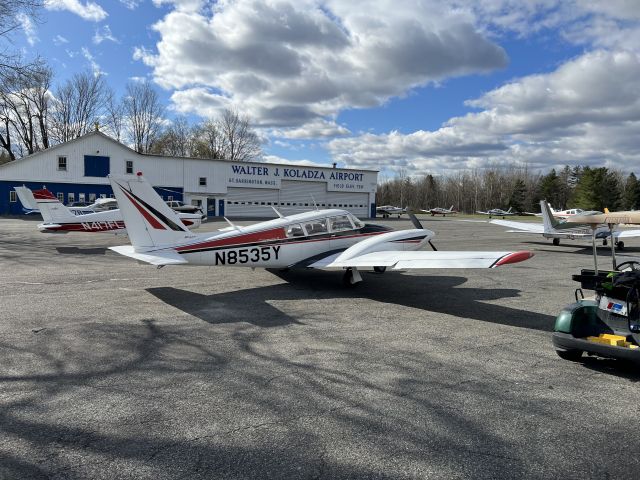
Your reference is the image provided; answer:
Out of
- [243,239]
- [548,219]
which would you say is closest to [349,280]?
[243,239]

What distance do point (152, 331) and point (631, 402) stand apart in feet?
20.5

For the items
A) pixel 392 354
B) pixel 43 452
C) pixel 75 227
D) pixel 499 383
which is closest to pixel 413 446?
pixel 499 383

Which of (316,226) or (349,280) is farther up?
(316,226)

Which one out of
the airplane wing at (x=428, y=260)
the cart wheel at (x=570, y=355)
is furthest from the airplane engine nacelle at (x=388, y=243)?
the cart wheel at (x=570, y=355)

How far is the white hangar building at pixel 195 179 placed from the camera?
4403cm

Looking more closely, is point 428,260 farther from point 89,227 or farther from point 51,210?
point 51,210

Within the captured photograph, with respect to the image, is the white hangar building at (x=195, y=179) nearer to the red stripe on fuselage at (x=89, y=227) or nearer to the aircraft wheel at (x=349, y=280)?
the red stripe on fuselage at (x=89, y=227)

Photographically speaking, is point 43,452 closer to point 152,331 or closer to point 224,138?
point 152,331

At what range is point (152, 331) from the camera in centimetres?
673

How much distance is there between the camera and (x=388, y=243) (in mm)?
10617

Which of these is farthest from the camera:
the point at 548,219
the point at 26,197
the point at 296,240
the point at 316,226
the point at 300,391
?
the point at 26,197

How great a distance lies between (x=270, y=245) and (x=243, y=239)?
0.67 metres

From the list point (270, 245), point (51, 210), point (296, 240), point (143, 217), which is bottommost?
point (270, 245)

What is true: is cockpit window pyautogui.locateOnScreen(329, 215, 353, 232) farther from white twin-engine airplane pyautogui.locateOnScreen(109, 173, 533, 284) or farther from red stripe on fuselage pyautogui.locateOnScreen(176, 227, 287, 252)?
red stripe on fuselage pyautogui.locateOnScreen(176, 227, 287, 252)
